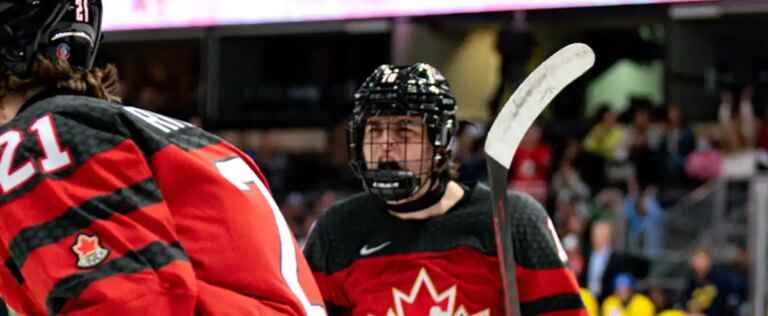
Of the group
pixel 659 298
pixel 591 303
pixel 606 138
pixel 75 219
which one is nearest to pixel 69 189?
pixel 75 219

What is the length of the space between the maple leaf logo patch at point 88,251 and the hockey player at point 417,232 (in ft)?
5.05

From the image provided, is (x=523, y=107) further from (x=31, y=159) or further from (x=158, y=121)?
(x=31, y=159)

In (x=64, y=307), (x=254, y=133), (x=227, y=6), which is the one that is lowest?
(x=254, y=133)

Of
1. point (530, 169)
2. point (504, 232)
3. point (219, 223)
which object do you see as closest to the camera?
point (219, 223)

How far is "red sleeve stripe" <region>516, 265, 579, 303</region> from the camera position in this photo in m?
3.31

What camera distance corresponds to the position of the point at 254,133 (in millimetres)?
14172

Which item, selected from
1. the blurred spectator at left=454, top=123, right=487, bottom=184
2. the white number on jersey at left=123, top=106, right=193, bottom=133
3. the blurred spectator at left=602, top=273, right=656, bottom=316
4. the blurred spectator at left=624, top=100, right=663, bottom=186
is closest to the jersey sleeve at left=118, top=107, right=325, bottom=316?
the white number on jersey at left=123, top=106, right=193, bottom=133

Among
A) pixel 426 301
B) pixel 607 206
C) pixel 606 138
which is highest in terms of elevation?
pixel 426 301

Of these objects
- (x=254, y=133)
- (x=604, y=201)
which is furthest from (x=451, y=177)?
(x=254, y=133)

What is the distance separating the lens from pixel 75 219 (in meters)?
1.89

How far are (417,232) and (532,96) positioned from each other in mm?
707

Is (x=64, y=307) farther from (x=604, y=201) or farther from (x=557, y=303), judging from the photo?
(x=604, y=201)

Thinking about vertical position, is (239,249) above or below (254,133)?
above

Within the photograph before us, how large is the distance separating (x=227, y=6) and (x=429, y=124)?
10.9m
